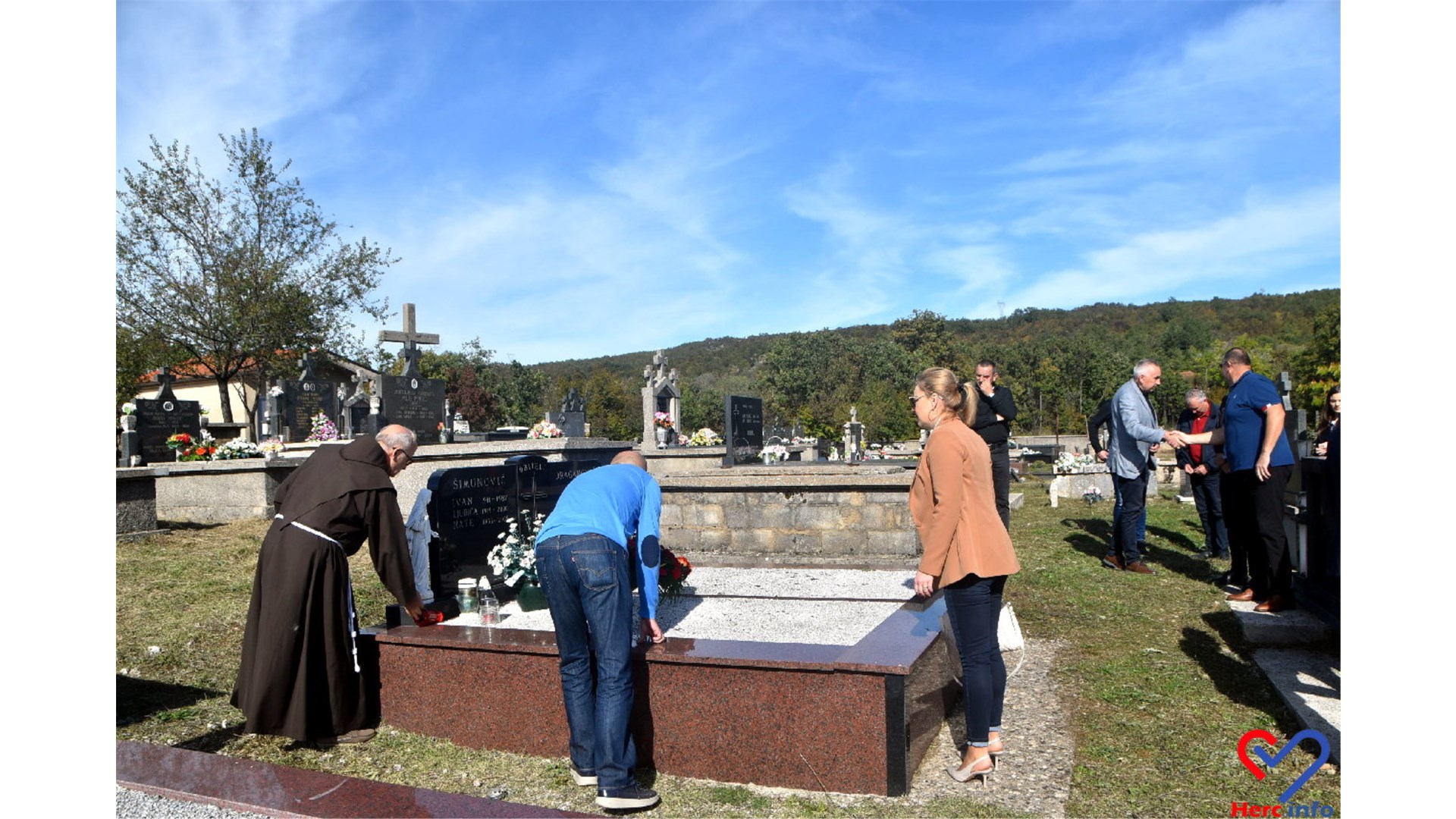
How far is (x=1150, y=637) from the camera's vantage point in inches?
229

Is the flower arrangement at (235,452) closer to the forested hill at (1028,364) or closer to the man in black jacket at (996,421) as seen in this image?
the man in black jacket at (996,421)

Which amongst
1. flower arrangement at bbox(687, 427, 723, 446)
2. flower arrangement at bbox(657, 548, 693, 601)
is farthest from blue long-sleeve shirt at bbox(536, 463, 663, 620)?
flower arrangement at bbox(687, 427, 723, 446)

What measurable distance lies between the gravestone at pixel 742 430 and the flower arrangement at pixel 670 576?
16.8ft

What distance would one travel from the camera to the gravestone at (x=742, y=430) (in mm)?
11328

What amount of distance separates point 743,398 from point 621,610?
8.47 m

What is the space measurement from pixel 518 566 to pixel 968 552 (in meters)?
3.06

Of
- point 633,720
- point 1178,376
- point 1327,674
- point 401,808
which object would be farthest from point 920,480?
point 1178,376

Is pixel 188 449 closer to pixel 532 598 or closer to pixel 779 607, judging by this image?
pixel 532 598

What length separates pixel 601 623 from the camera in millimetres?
3656

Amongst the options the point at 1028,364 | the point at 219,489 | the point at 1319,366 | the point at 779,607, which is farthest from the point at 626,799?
the point at 1028,364

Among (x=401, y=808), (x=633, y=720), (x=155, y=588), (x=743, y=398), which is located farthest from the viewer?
(x=743, y=398)

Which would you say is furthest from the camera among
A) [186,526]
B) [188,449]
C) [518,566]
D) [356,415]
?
[356,415]

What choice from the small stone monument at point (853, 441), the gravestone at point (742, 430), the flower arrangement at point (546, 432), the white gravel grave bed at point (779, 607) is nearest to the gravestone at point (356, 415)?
the flower arrangement at point (546, 432)

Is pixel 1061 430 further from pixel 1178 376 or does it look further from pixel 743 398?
pixel 743 398
